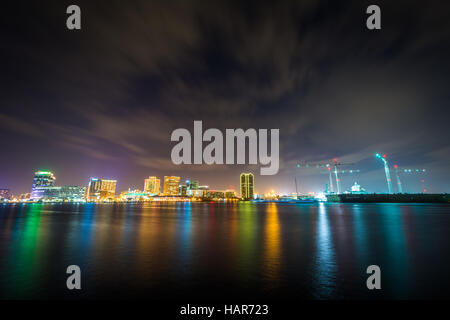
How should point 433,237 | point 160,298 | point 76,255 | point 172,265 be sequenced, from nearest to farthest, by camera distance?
1. point 160,298
2. point 172,265
3. point 76,255
4. point 433,237

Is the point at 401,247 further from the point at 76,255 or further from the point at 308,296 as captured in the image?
the point at 76,255

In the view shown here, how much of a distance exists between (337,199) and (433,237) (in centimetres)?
17690

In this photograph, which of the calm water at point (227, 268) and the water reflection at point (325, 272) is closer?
the water reflection at point (325, 272)

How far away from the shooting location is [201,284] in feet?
35.4

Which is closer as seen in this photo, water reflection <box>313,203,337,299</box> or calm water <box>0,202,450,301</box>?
water reflection <box>313,203,337,299</box>

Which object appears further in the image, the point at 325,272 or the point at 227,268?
the point at 227,268

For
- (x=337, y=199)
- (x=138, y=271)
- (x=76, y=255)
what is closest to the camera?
(x=138, y=271)
